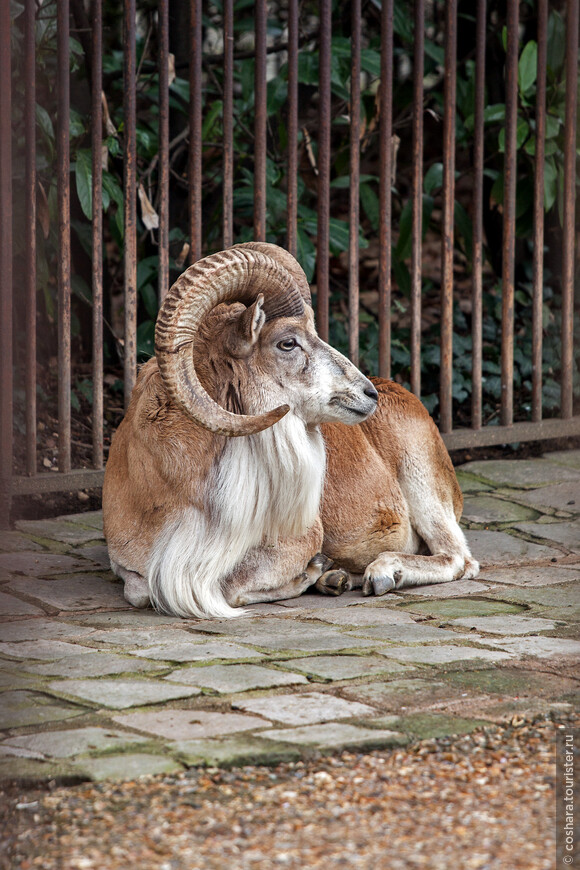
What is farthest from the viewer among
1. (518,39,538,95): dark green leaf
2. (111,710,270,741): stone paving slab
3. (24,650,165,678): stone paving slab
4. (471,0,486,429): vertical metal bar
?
(518,39,538,95): dark green leaf

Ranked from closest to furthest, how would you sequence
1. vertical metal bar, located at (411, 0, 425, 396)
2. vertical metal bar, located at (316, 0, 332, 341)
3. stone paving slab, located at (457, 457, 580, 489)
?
1. vertical metal bar, located at (316, 0, 332, 341)
2. vertical metal bar, located at (411, 0, 425, 396)
3. stone paving slab, located at (457, 457, 580, 489)

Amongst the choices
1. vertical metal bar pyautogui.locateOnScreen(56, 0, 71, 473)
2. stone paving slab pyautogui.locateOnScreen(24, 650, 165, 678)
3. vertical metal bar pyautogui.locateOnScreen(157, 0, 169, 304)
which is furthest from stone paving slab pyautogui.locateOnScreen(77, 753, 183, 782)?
vertical metal bar pyautogui.locateOnScreen(157, 0, 169, 304)

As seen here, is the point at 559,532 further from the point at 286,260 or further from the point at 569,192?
the point at 569,192

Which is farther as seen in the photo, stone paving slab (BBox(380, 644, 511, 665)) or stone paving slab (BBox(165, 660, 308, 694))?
stone paving slab (BBox(380, 644, 511, 665))

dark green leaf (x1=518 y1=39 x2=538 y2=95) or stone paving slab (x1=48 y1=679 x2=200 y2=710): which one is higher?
dark green leaf (x1=518 y1=39 x2=538 y2=95)

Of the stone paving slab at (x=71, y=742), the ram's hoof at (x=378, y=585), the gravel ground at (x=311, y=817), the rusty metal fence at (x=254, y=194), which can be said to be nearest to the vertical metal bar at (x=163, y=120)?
the rusty metal fence at (x=254, y=194)

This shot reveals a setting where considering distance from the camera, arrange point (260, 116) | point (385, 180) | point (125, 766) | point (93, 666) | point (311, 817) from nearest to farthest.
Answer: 1. point (311, 817)
2. point (125, 766)
3. point (93, 666)
4. point (260, 116)
5. point (385, 180)

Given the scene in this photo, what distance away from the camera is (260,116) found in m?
5.94

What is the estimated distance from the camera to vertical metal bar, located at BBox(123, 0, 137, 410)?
554 centimetres

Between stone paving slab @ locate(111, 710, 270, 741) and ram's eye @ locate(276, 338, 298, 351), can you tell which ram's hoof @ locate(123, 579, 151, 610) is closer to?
ram's eye @ locate(276, 338, 298, 351)

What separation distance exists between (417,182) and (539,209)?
105cm

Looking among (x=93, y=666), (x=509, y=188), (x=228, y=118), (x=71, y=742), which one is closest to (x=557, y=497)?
(x=509, y=188)

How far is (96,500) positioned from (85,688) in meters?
3.31

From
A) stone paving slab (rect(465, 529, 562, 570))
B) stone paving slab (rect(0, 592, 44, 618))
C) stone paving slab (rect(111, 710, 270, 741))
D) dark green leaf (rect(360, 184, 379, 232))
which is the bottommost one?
stone paving slab (rect(465, 529, 562, 570))
